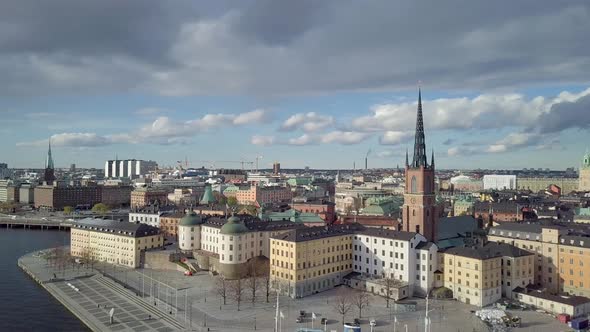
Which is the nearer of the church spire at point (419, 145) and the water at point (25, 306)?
the water at point (25, 306)

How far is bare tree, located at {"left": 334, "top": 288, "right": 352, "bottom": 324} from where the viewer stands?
68625mm

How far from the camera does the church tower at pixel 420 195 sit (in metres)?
94.4

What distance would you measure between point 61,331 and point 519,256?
62.4m

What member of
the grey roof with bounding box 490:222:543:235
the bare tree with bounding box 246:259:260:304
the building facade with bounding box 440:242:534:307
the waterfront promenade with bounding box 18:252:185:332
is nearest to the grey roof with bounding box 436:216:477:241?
the grey roof with bounding box 490:222:543:235

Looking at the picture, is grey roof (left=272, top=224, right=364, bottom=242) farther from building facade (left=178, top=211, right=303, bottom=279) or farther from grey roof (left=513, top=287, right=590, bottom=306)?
grey roof (left=513, top=287, right=590, bottom=306)

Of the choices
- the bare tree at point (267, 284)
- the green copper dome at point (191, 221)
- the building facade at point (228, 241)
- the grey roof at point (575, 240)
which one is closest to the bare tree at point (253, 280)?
the building facade at point (228, 241)

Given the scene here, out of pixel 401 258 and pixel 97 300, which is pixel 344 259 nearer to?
pixel 401 258

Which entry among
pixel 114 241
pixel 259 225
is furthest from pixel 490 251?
pixel 114 241

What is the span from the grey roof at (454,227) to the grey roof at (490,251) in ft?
57.4

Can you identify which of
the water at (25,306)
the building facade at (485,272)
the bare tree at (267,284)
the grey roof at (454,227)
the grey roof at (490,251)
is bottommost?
the water at (25,306)

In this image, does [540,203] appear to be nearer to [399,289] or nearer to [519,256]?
[519,256]

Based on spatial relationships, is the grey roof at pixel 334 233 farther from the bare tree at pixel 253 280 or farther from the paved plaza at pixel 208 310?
the paved plaza at pixel 208 310

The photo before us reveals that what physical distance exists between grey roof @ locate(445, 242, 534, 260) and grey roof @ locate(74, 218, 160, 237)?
187ft

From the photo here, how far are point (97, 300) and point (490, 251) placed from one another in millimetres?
56651
